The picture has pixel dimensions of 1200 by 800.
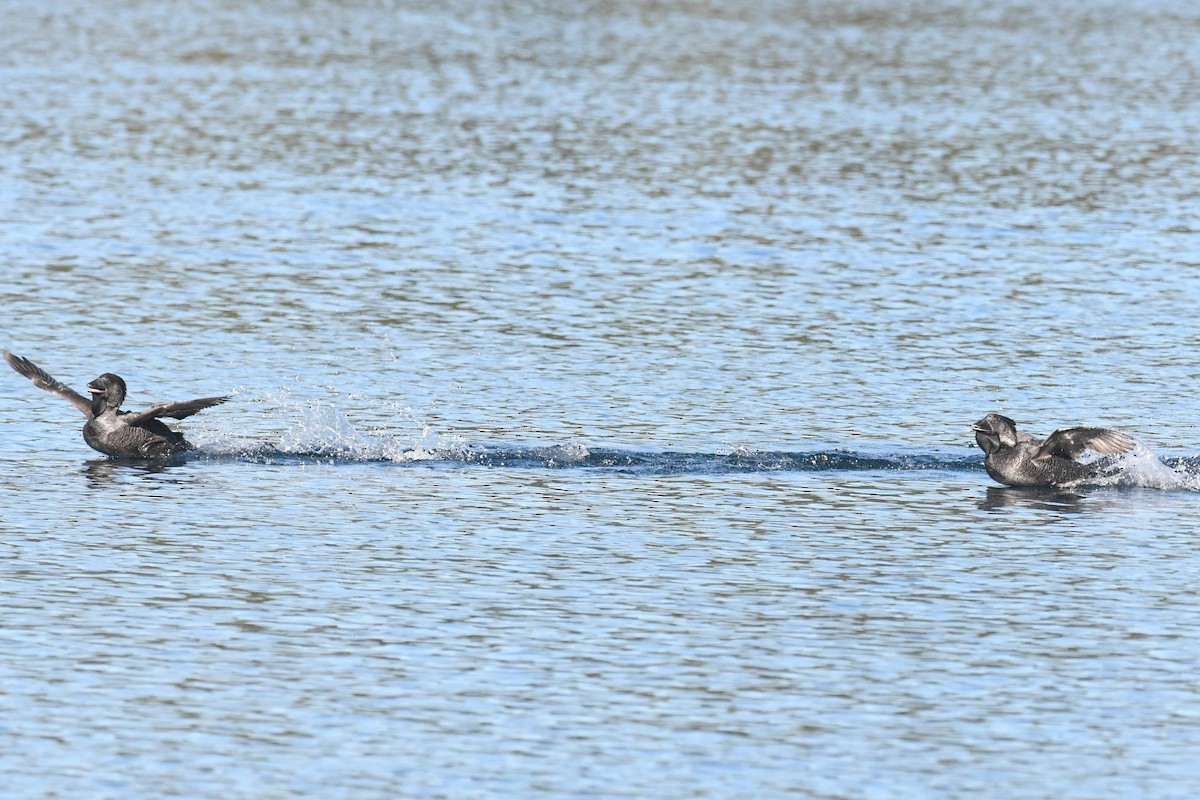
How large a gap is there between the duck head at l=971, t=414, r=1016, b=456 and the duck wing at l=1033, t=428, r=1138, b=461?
262 millimetres

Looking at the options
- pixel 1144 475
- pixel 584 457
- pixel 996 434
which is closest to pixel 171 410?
pixel 584 457

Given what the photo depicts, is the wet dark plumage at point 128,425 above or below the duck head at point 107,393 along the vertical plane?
below

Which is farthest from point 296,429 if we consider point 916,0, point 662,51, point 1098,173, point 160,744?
point 916,0

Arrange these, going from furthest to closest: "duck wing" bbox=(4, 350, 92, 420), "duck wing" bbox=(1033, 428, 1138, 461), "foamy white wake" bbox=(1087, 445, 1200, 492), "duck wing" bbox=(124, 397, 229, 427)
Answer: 1. "duck wing" bbox=(4, 350, 92, 420)
2. "duck wing" bbox=(124, 397, 229, 427)
3. "foamy white wake" bbox=(1087, 445, 1200, 492)
4. "duck wing" bbox=(1033, 428, 1138, 461)

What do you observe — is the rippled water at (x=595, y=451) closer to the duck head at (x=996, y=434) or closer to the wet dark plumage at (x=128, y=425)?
the wet dark plumage at (x=128, y=425)

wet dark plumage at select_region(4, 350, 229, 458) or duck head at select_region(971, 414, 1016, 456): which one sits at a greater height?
duck head at select_region(971, 414, 1016, 456)

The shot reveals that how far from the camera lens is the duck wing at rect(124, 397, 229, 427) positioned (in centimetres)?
1961

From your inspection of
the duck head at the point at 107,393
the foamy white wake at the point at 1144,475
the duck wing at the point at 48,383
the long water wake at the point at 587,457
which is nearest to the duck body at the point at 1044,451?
the foamy white wake at the point at 1144,475

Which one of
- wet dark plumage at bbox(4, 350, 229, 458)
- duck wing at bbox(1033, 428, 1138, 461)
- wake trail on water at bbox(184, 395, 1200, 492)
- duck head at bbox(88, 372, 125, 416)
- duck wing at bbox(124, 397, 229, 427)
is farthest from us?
duck head at bbox(88, 372, 125, 416)

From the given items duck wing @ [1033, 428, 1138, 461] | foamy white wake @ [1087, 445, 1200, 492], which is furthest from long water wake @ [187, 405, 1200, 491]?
duck wing @ [1033, 428, 1138, 461]

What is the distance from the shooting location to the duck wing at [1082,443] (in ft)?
61.8

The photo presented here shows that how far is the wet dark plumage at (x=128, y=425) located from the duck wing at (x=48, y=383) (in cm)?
19

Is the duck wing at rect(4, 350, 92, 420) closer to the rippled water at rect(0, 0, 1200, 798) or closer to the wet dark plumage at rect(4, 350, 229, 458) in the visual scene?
the wet dark plumage at rect(4, 350, 229, 458)

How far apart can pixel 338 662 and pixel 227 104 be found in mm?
35137
